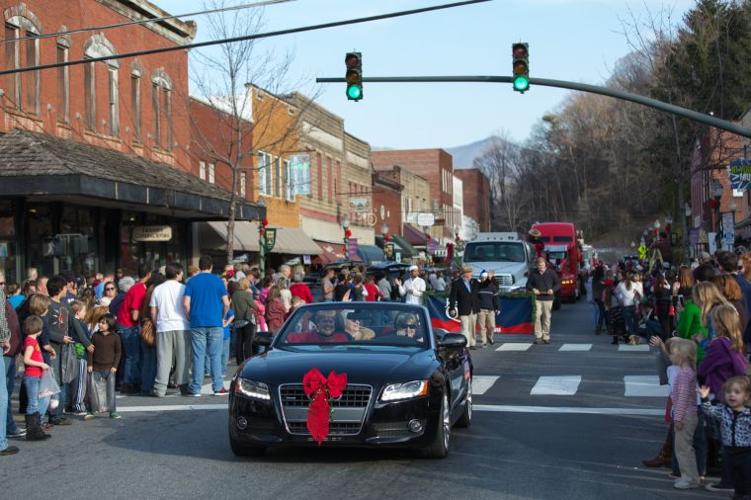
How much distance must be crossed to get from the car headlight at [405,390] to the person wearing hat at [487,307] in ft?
51.0

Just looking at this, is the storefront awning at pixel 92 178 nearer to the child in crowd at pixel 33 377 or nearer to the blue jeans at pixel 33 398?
the child in crowd at pixel 33 377

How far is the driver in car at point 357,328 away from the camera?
1089 centimetres

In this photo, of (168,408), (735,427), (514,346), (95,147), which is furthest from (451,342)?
(95,147)

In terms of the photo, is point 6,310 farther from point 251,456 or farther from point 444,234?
point 444,234

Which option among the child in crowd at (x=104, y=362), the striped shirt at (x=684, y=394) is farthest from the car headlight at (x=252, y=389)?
the child in crowd at (x=104, y=362)

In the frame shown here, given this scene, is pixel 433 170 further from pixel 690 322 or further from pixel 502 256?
pixel 690 322

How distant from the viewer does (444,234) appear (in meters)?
91.2

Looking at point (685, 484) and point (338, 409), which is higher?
point (338, 409)

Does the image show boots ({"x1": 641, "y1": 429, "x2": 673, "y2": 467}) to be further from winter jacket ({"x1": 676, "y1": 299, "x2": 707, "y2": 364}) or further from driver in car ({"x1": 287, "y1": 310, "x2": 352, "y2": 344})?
driver in car ({"x1": 287, "y1": 310, "x2": 352, "y2": 344})

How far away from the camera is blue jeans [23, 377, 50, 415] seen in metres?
11.6

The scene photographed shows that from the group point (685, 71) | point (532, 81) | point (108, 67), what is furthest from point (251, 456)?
point (685, 71)

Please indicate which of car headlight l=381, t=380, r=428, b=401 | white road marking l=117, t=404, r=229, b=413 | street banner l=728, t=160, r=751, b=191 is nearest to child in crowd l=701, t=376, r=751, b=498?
car headlight l=381, t=380, r=428, b=401

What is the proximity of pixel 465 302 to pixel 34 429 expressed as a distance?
1329 centimetres

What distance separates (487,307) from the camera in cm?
2559
